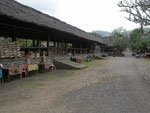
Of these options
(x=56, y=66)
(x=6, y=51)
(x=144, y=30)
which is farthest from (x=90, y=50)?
(x=6, y=51)

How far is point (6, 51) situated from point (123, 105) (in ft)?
20.8

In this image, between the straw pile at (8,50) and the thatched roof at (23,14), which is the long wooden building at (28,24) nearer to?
the thatched roof at (23,14)

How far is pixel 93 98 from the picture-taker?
14.6 feet

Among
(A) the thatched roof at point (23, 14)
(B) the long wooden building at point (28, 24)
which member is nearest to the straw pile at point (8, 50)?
(B) the long wooden building at point (28, 24)

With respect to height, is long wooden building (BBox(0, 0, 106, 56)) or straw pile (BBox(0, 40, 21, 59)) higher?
long wooden building (BBox(0, 0, 106, 56))

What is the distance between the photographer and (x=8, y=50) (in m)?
7.57

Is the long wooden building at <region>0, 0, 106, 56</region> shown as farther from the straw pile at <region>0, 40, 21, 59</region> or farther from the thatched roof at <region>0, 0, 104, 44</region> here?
the straw pile at <region>0, 40, 21, 59</region>

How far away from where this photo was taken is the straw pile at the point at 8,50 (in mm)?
7266

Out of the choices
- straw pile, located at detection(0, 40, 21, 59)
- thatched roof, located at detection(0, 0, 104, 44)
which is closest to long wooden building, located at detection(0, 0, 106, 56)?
thatched roof, located at detection(0, 0, 104, 44)

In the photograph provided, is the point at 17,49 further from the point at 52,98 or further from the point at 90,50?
the point at 90,50

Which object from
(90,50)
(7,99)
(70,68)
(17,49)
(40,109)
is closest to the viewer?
(40,109)

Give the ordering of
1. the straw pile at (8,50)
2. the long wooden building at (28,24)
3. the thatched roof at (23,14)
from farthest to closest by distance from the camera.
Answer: the long wooden building at (28,24) → the straw pile at (8,50) → the thatched roof at (23,14)

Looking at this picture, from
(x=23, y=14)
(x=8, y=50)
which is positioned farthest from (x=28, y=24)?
(x=8, y=50)

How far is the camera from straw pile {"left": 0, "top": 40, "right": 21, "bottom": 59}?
7.27m
